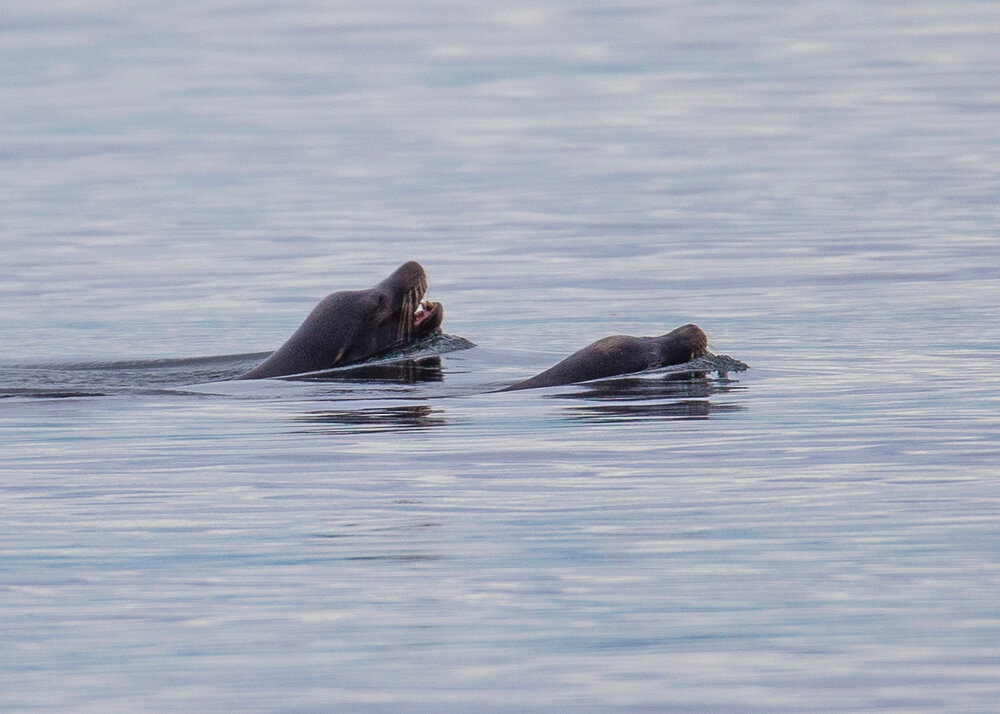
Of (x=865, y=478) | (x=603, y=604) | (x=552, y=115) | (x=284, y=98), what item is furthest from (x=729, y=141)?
(x=603, y=604)

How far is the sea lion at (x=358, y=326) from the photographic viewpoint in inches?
568

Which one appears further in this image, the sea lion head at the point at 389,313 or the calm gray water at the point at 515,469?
the sea lion head at the point at 389,313

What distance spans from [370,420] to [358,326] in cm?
337

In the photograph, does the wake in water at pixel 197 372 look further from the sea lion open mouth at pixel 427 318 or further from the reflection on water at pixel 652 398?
the reflection on water at pixel 652 398

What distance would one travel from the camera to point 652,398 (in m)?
12.2

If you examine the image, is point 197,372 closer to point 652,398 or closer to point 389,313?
point 389,313

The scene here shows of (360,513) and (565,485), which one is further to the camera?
(565,485)

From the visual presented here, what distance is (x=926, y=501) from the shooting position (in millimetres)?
8586

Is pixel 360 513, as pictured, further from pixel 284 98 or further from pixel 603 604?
pixel 284 98

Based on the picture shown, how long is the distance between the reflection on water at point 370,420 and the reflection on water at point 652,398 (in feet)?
2.36

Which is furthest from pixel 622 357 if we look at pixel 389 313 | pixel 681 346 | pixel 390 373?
pixel 389 313

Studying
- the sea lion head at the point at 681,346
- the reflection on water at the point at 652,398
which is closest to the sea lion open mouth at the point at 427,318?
the sea lion head at the point at 681,346

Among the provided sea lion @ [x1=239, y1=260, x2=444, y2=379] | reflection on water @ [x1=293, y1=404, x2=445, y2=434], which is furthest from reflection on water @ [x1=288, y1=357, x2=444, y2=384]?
reflection on water @ [x1=293, y1=404, x2=445, y2=434]

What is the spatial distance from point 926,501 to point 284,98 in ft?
138
